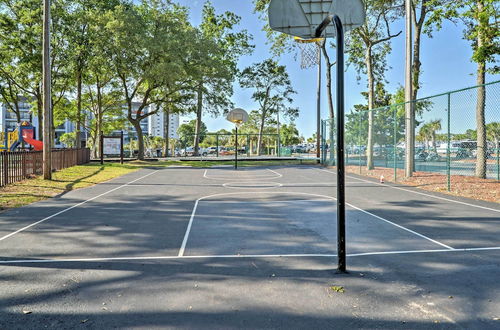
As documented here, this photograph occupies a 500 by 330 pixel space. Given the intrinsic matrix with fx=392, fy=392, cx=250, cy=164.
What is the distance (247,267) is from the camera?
484 cm

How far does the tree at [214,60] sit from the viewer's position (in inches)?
1173

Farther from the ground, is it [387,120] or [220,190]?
[387,120]

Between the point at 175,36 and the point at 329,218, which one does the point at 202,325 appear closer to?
the point at 329,218

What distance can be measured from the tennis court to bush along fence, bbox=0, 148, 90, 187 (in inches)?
221

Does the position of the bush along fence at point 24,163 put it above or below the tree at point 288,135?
below

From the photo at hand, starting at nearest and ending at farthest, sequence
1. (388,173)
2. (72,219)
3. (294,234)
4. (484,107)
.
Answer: (294,234)
(72,219)
(484,107)
(388,173)

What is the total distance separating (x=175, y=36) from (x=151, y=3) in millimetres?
4634

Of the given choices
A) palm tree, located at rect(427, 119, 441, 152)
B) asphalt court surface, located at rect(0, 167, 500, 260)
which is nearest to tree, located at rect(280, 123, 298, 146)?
palm tree, located at rect(427, 119, 441, 152)

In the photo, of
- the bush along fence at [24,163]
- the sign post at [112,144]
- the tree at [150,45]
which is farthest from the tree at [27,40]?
the bush along fence at [24,163]

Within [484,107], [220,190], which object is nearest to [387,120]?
[484,107]

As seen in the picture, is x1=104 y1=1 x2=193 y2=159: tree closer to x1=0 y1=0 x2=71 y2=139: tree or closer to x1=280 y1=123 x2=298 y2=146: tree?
x1=0 y1=0 x2=71 y2=139: tree

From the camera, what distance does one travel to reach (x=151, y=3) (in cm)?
3081

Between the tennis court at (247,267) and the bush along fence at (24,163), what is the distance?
5.62 metres

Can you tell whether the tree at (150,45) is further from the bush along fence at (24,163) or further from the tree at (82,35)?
the bush along fence at (24,163)
